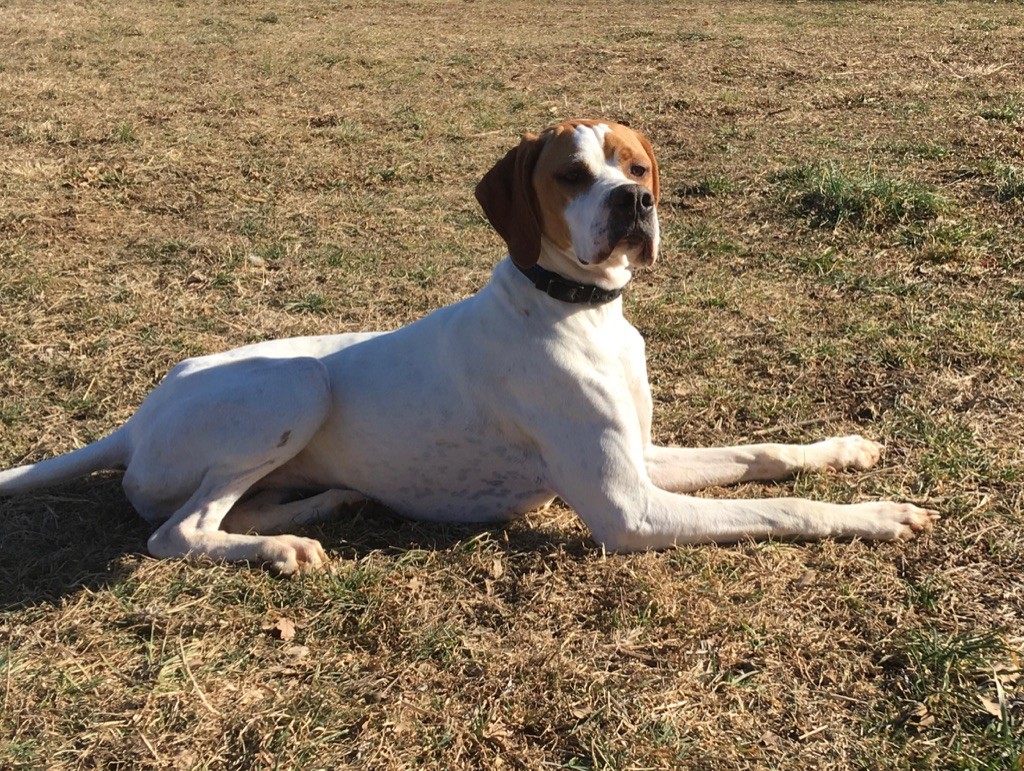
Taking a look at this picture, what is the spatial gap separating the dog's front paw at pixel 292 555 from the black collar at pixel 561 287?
50.3 inches

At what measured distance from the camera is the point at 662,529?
377 cm

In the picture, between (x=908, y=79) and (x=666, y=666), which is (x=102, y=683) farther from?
(x=908, y=79)

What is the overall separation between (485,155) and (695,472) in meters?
5.45

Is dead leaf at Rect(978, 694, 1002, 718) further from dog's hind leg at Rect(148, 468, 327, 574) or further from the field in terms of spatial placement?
dog's hind leg at Rect(148, 468, 327, 574)

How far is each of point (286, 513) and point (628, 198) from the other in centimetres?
183

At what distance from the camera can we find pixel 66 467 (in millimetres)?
4258

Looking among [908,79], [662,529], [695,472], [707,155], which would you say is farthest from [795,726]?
[908,79]

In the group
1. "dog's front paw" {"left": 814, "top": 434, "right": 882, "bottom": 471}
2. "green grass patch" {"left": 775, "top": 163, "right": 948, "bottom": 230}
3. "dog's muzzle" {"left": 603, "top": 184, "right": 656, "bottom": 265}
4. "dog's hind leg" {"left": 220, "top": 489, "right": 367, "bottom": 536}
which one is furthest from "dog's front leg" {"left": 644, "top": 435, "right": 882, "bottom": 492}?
"green grass patch" {"left": 775, "top": 163, "right": 948, "bottom": 230}

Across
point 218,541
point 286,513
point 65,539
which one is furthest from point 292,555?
point 65,539

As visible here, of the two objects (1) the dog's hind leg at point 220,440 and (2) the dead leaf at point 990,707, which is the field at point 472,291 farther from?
(1) the dog's hind leg at point 220,440

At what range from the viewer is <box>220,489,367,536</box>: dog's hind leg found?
418 centimetres

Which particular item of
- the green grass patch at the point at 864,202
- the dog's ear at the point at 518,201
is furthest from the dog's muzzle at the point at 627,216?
the green grass patch at the point at 864,202

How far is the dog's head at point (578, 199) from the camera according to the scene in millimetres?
3787

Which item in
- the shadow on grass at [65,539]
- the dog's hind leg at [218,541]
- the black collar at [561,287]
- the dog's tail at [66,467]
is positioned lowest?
the shadow on grass at [65,539]
